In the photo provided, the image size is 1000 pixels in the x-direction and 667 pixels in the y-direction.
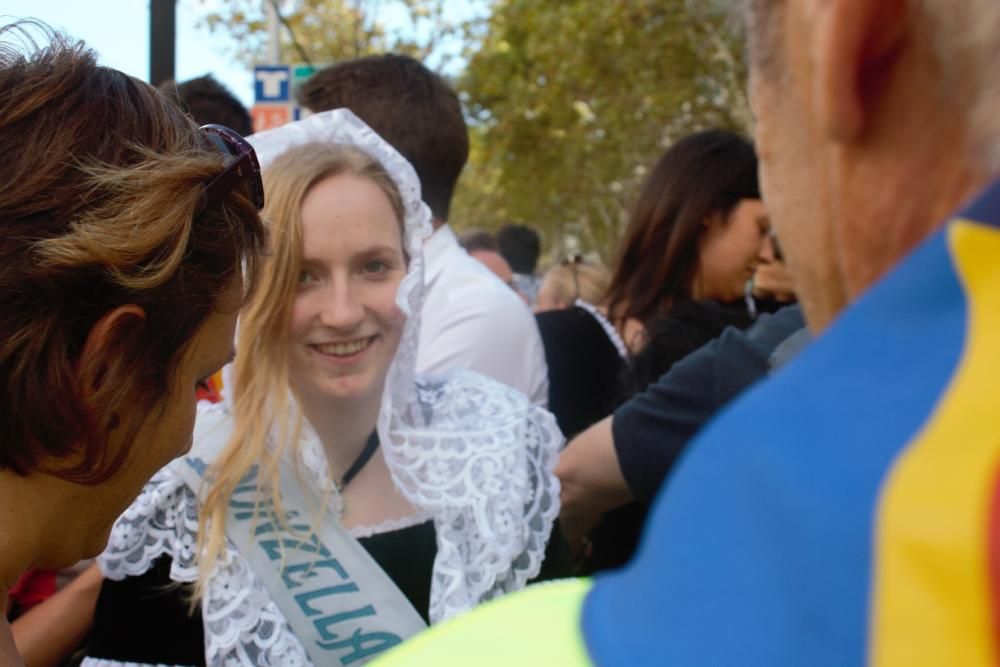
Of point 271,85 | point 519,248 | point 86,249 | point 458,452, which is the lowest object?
point 519,248

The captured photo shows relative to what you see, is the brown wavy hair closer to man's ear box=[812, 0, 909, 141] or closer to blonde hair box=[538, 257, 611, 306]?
man's ear box=[812, 0, 909, 141]

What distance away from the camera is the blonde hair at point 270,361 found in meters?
2.11

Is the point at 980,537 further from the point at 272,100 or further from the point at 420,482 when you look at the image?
the point at 272,100

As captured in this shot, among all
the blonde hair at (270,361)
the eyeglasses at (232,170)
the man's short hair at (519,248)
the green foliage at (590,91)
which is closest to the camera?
the eyeglasses at (232,170)

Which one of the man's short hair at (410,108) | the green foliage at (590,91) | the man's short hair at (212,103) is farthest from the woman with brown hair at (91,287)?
the green foliage at (590,91)

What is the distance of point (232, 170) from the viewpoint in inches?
63.2

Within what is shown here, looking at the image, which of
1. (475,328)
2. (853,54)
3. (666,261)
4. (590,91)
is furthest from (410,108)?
(590,91)

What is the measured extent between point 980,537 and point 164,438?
1.32 metres

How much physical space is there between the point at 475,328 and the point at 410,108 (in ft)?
2.36

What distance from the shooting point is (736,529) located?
1.64ft

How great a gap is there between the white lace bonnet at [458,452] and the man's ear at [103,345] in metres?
0.93

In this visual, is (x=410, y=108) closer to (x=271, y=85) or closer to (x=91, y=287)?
(x=91, y=287)

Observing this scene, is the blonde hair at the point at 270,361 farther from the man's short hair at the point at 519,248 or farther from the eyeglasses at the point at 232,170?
the man's short hair at the point at 519,248

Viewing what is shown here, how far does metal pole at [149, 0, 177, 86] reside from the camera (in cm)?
548
